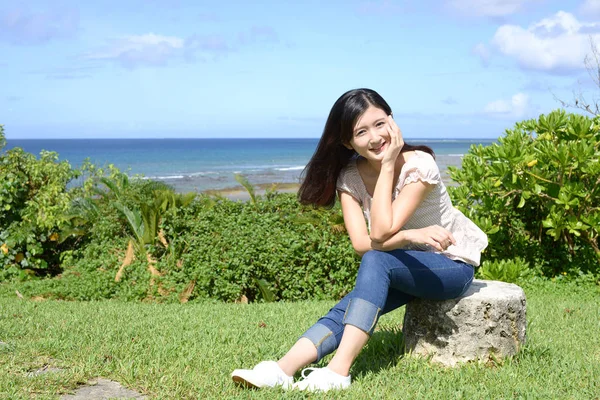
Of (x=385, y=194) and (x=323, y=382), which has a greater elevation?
(x=385, y=194)

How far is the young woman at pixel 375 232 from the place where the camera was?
3.53 metres

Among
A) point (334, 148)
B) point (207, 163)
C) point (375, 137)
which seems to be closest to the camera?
point (375, 137)

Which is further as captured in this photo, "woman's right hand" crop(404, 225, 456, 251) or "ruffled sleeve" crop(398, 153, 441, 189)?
"ruffled sleeve" crop(398, 153, 441, 189)

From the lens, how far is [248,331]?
4.84 meters

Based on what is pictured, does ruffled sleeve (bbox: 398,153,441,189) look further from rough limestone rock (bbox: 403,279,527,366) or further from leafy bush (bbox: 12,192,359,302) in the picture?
leafy bush (bbox: 12,192,359,302)

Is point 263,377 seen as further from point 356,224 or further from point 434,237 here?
point 434,237

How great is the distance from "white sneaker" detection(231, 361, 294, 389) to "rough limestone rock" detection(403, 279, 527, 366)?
990 millimetres

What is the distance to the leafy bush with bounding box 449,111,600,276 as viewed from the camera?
696cm

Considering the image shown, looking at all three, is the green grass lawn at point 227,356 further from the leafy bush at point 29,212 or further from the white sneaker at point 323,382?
the leafy bush at point 29,212

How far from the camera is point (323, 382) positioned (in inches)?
137

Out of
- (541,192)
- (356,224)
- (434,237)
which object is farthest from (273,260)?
(434,237)

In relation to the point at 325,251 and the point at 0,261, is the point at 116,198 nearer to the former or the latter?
the point at 0,261

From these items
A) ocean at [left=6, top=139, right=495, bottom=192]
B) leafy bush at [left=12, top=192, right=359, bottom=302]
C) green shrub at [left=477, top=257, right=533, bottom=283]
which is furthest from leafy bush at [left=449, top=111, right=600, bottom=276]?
leafy bush at [left=12, top=192, right=359, bottom=302]

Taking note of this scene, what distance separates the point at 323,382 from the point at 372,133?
1.48 meters
